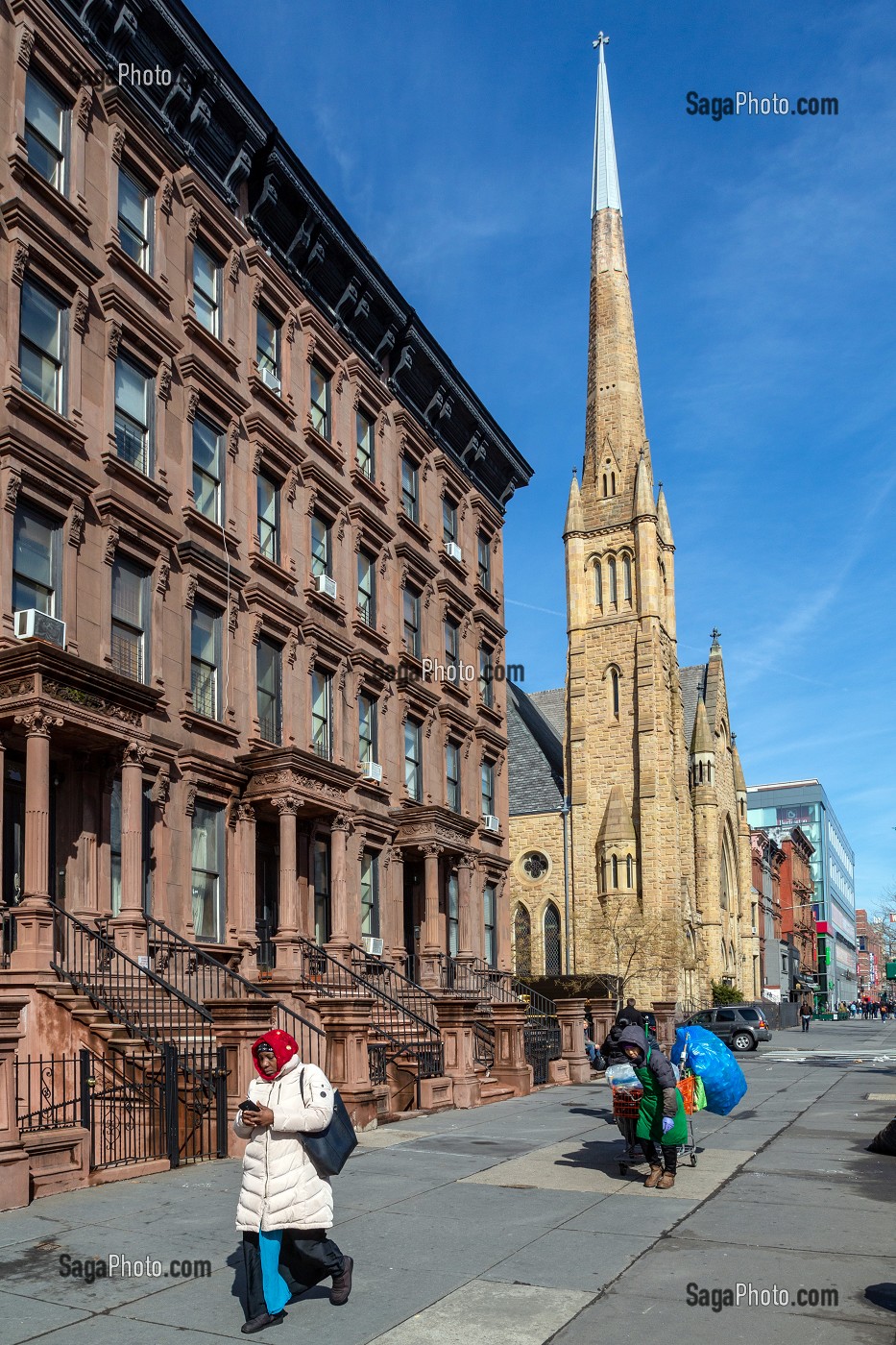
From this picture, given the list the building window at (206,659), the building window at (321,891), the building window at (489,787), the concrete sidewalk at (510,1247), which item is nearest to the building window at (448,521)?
the building window at (489,787)

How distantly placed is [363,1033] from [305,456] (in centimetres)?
1246

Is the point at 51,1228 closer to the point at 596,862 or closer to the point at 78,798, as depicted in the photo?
the point at 78,798

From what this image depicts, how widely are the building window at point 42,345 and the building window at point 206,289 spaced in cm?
423

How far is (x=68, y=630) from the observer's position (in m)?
17.9

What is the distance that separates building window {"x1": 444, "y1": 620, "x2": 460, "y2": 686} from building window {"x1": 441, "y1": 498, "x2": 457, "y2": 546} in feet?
7.34

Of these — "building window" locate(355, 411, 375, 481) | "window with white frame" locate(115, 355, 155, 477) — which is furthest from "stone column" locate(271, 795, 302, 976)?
"building window" locate(355, 411, 375, 481)

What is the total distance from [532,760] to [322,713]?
49114 millimetres

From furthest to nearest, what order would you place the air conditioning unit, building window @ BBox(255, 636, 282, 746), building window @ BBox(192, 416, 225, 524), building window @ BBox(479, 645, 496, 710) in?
building window @ BBox(479, 645, 496, 710) → building window @ BBox(255, 636, 282, 746) → building window @ BBox(192, 416, 225, 524) → the air conditioning unit

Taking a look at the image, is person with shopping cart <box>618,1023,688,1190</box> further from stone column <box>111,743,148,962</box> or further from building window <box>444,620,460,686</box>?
building window <box>444,620,460,686</box>

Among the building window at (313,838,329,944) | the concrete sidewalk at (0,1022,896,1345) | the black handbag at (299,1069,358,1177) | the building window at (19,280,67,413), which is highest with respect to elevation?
the building window at (19,280,67,413)

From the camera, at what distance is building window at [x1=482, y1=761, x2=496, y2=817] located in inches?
1373

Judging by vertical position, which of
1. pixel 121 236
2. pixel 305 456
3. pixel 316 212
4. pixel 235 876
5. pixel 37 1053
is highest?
pixel 316 212

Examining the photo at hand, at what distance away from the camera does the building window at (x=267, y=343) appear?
2483 centimetres

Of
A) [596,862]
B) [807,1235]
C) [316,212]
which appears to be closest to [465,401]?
[316,212]
